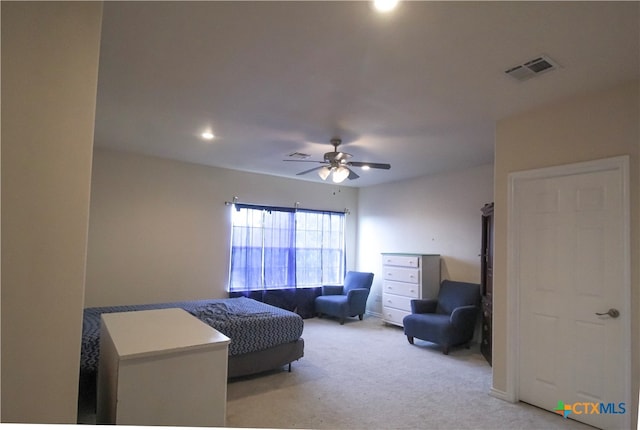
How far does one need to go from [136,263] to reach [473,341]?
477cm

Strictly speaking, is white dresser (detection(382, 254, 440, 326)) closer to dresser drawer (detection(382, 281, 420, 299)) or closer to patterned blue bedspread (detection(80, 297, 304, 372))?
dresser drawer (detection(382, 281, 420, 299))

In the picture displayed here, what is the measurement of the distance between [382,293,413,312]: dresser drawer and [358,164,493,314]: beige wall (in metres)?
0.64

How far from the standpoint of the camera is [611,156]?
2578 mm

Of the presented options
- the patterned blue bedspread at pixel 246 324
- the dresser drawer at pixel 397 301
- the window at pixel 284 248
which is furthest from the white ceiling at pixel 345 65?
the dresser drawer at pixel 397 301

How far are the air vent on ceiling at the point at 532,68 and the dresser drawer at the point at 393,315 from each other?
3972 millimetres

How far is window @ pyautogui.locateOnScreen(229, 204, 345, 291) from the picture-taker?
5.82 meters

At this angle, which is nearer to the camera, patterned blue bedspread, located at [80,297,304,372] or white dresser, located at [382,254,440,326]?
patterned blue bedspread, located at [80,297,304,372]

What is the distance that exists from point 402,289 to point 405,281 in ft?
0.49

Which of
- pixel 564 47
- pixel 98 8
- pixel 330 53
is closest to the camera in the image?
pixel 98 8

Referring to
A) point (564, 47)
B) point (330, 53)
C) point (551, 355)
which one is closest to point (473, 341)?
point (551, 355)

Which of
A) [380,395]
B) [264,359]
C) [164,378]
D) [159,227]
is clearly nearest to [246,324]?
[264,359]

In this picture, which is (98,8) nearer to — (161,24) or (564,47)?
(161,24)

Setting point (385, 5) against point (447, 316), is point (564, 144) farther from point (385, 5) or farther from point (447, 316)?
point (447, 316)

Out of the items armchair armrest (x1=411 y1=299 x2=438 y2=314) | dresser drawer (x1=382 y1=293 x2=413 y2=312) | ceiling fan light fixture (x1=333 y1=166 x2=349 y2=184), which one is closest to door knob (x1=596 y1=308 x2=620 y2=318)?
ceiling fan light fixture (x1=333 y1=166 x2=349 y2=184)
